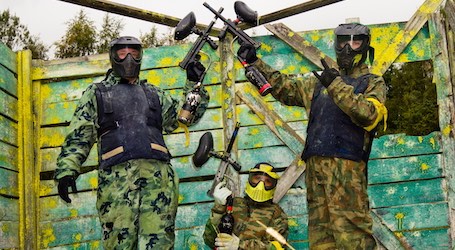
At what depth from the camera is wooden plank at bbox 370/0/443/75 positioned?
5164 mm

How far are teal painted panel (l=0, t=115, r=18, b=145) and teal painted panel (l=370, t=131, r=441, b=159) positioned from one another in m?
2.88

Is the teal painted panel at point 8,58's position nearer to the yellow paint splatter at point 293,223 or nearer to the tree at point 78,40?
the yellow paint splatter at point 293,223

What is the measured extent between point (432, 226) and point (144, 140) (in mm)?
2541

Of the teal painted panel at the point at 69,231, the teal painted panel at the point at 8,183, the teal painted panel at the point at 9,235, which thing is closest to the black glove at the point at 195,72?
the teal painted panel at the point at 69,231

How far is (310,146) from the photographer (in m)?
3.82

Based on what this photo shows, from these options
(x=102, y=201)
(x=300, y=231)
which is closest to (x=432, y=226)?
(x=300, y=231)

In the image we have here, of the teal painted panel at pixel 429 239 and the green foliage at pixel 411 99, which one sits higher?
the green foliage at pixel 411 99

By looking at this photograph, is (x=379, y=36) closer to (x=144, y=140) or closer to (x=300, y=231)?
(x=300, y=231)

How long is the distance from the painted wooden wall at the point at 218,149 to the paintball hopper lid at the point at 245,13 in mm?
938

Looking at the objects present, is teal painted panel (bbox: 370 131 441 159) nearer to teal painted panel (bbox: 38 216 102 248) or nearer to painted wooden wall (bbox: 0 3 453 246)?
painted wooden wall (bbox: 0 3 453 246)

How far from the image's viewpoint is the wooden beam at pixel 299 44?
205 inches

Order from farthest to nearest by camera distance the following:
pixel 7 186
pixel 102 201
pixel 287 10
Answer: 1. pixel 287 10
2. pixel 7 186
3. pixel 102 201

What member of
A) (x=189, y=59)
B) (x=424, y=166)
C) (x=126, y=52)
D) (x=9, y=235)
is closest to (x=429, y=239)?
(x=424, y=166)

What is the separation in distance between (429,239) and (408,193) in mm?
388
